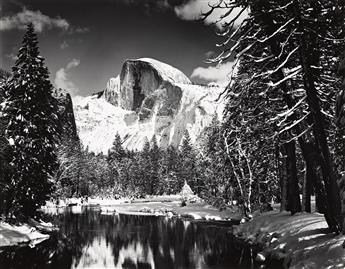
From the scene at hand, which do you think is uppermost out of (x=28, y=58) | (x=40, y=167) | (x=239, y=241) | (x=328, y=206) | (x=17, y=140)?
(x=28, y=58)

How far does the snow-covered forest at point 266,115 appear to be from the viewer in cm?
1241

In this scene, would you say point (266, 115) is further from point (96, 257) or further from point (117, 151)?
point (117, 151)

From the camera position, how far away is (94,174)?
107000mm

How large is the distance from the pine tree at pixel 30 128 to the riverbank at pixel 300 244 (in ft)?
47.2

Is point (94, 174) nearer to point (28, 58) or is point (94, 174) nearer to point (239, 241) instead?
point (28, 58)

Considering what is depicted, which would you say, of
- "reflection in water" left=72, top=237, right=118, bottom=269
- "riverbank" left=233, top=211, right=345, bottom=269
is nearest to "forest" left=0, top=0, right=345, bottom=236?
"riverbank" left=233, top=211, right=345, bottom=269

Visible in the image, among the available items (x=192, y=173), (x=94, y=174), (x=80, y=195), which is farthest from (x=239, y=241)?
(x=94, y=174)

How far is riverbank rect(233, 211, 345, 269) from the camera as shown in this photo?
36.4 ft

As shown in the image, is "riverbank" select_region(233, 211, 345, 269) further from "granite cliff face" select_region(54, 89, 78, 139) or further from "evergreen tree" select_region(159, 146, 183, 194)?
"evergreen tree" select_region(159, 146, 183, 194)

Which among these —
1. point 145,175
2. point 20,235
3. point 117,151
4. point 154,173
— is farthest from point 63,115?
point 117,151

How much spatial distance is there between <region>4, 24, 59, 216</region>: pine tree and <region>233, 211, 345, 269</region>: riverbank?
47.2 ft

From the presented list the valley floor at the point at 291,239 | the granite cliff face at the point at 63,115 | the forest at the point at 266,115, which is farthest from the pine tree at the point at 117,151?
the valley floor at the point at 291,239

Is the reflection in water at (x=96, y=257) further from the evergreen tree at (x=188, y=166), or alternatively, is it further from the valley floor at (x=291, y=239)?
the evergreen tree at (x=188, y=166)

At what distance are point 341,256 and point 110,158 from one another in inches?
4713
